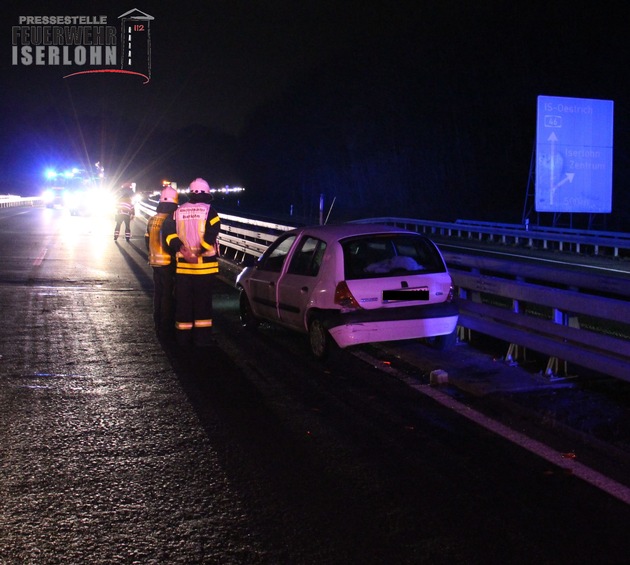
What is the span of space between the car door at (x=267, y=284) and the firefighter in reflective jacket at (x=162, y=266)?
1015 mm

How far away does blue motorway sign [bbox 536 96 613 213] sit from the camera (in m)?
29.2

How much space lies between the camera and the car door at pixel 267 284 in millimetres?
9984

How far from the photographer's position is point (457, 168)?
2800 inches

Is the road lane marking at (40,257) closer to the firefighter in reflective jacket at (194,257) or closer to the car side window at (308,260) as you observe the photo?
the firefighter in reflective jacket at (194,257)

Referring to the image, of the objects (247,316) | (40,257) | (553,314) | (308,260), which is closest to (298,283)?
(308,260)

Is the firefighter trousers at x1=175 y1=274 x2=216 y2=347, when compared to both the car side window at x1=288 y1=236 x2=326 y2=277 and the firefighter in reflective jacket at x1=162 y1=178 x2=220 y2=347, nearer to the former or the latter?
the firefighter in reflective jacket at x1=162 y1=178 x2=220 y2=347

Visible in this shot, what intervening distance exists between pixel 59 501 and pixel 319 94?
331 feet

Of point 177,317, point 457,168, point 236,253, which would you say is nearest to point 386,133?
point 457,168

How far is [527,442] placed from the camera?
588cm

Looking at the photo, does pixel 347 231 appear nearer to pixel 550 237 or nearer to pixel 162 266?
pixel 162 266

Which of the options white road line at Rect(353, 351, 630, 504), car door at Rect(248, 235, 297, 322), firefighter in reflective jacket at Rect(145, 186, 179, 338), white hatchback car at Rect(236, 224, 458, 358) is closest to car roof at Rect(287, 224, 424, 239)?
white hatchback car at Rect(236, 224, 458, 358)

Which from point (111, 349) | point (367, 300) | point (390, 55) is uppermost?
point (390, 55)

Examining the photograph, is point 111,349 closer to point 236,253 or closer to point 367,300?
point 367,300

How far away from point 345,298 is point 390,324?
0.52 meters
